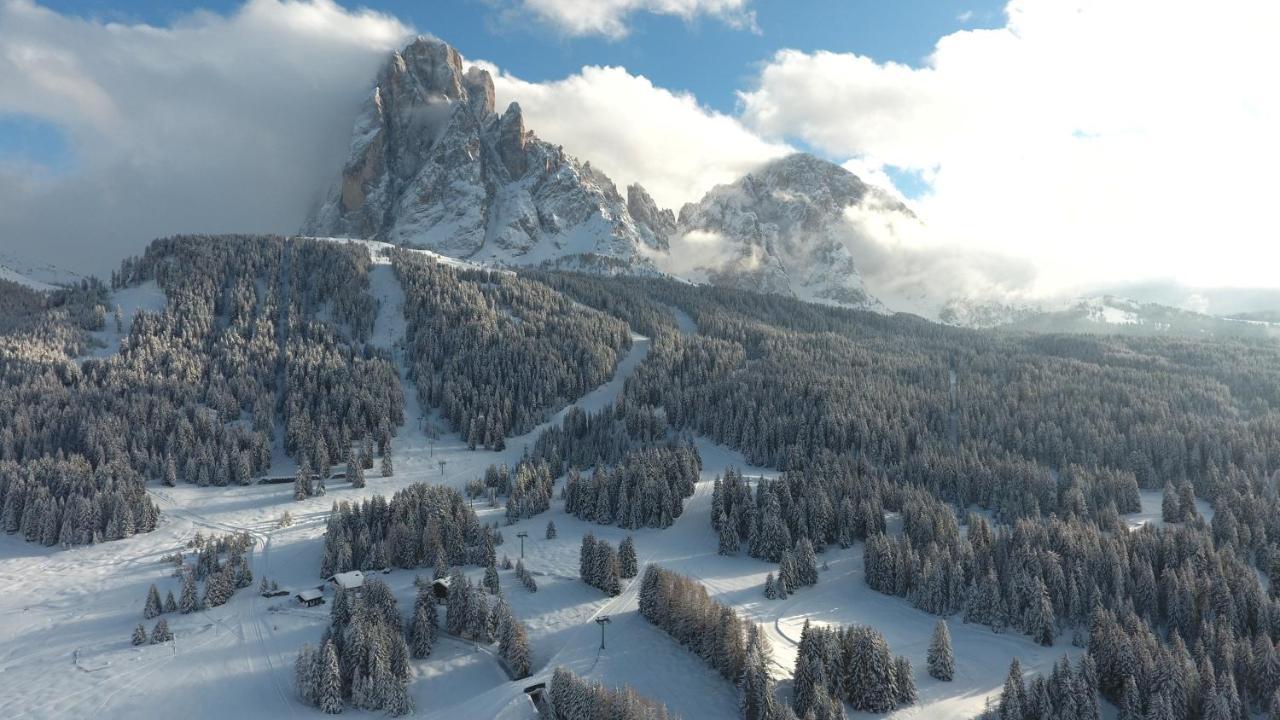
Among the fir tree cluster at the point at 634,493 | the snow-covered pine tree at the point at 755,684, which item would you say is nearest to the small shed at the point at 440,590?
the fir tree cluster at the point at 634,493

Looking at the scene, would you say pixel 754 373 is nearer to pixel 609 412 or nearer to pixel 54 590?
pixel 609 412

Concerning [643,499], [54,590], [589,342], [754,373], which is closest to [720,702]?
[643,499]

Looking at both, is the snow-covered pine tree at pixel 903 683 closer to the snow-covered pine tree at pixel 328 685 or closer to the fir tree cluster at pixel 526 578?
the fir tree cluster at pixel 526 578

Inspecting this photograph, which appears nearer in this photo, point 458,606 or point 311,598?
point 458,606

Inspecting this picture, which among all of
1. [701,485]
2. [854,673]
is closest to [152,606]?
[854,673]

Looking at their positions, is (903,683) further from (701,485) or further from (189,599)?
(189,599)

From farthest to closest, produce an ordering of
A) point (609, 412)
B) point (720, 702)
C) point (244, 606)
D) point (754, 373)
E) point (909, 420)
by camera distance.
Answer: point (754, 373)
point (609, 412)
point (909, 420)
point (244, 606)
point (720, 702)
